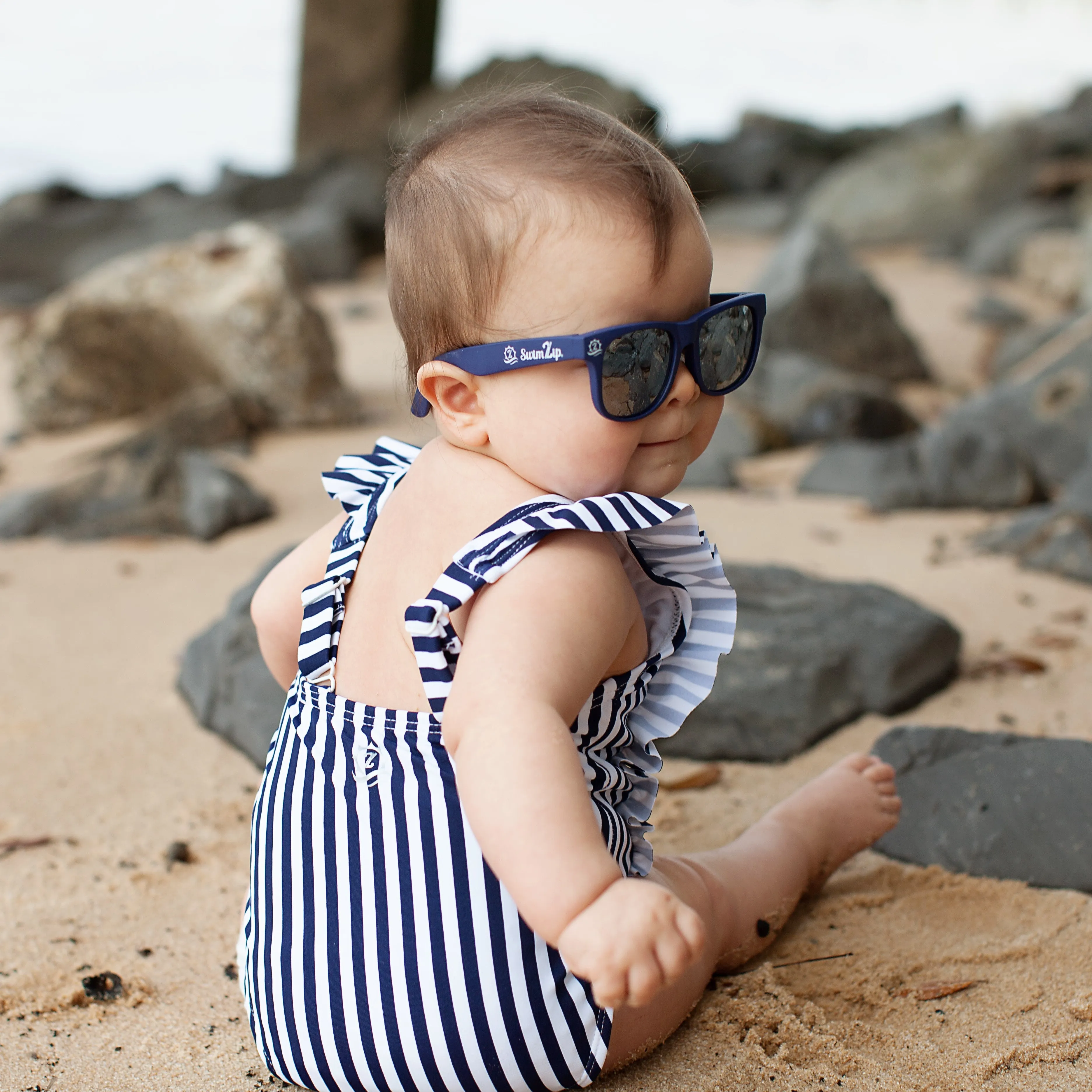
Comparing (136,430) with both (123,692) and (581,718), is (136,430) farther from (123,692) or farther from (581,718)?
(581,718)

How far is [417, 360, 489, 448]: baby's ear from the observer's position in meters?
1.44

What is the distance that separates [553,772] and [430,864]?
0.91ft

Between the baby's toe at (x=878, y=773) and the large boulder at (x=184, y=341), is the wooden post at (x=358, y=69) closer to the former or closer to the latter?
the large boulder at (x=184, y=341)

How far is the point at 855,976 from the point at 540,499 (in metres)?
0.86

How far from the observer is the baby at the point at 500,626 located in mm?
1321

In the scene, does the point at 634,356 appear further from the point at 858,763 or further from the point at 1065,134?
the point at 1065,134

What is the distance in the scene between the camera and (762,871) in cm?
177

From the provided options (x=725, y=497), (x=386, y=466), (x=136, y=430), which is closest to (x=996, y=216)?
(x=725, y=497)

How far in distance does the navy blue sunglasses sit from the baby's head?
2 cm

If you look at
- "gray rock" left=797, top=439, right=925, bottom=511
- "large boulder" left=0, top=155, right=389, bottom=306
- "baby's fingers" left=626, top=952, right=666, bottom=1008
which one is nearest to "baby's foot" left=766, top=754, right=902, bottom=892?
"baby's fingers" left=626, top=952, right=666, bottom=1008

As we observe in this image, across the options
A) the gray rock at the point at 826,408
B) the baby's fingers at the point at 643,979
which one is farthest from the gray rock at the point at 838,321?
the baby's fingers at the point at 643,979

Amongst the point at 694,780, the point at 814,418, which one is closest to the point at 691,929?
the point at 694,780

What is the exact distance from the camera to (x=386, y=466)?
1812mm

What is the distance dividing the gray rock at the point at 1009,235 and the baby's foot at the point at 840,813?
292 inches
